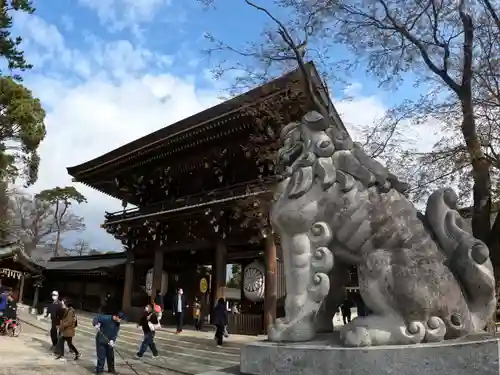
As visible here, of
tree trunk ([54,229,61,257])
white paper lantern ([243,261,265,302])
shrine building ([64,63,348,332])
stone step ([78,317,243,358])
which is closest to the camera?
stone step ([78,317,243,358])

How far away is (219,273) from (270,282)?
2.08m

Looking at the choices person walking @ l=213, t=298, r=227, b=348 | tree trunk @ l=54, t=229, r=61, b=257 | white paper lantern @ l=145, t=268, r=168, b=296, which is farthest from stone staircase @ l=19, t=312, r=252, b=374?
tree trunk @ l=54, t=229, r=61, b=257

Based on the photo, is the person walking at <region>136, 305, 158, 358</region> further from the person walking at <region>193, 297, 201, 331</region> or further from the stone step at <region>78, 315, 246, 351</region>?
the person walking at <region>193, 297, 201, 331</region>

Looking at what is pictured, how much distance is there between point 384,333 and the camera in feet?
8.97

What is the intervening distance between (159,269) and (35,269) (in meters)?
7.07

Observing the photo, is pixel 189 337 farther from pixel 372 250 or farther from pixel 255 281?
pixel 372 250

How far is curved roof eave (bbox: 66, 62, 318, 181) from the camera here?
10.6 meters

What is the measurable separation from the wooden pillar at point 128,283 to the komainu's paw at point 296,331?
15.4 m

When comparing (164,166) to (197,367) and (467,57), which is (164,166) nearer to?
(197,367)

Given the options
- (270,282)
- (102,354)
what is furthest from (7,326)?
(270,282)

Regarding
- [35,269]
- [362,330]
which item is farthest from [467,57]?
[35,269]

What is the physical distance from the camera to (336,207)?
10.8 ft

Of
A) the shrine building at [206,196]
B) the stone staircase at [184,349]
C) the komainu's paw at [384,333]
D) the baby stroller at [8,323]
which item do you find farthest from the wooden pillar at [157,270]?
the komainu's paw at [384,333]

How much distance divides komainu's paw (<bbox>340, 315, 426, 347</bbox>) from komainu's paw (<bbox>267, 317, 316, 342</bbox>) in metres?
0.31
